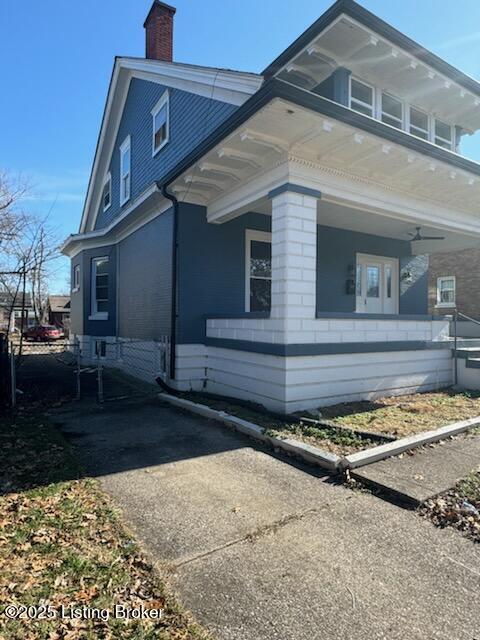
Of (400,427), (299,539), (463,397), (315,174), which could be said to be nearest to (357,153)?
(315,174)

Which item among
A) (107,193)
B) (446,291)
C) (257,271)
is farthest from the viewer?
(446,291)

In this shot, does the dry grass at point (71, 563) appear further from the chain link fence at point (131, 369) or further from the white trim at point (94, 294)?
the white trim at point (94, 294)

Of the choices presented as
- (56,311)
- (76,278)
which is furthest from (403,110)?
(56,311)

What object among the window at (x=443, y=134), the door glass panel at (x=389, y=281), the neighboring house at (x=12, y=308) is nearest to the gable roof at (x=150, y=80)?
the window at (x=443, y=134)

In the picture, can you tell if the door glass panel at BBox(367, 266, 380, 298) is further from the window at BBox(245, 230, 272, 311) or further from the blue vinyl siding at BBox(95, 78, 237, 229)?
the blue vinyl siding at BBox(95, 78, 237, 229)

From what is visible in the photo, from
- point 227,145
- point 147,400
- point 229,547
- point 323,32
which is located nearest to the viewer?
point 229,547

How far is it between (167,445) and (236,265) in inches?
185

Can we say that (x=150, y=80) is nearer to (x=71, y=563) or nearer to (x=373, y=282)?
(x=373, y=282)

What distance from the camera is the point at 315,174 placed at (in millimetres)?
6355

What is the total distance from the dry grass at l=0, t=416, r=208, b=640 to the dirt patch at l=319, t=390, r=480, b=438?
3.37 m

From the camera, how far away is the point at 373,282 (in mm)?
11188

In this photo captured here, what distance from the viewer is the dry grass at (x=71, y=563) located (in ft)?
6.66

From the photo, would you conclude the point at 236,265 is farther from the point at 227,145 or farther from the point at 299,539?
the point at 299,539

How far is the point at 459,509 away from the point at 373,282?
Answer: 8561mm
